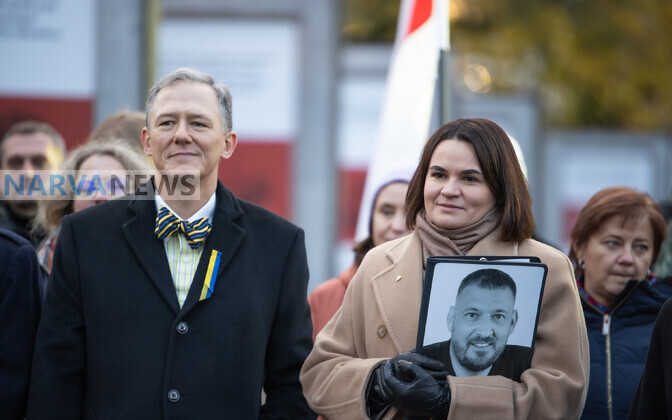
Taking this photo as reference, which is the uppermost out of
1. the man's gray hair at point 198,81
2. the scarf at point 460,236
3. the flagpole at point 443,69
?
the flagpole at point 443,69

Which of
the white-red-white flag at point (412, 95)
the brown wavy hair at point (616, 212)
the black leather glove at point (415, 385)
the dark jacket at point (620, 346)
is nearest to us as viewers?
the black leather glove at point (415, 385)

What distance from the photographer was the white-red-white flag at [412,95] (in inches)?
231

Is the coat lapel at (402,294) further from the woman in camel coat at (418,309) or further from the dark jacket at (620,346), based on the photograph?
the dark jacket at (620,346)

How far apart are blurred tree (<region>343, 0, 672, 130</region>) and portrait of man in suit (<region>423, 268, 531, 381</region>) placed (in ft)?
53.3

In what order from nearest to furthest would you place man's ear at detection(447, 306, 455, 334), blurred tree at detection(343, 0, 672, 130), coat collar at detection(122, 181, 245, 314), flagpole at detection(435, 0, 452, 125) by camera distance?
man's ear at detection(447, 306, 455, 334) → coat collar at detection(122, 181, 245, 314) → flagpole at detection(435, 0, 452, 125) → blurred tree at detection(343, 0, 672, 130)

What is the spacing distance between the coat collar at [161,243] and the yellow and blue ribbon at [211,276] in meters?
0.01

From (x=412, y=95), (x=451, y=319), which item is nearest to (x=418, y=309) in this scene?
(x=451, y=319)

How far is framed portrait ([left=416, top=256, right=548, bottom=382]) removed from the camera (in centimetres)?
334

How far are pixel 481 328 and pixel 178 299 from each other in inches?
43.3

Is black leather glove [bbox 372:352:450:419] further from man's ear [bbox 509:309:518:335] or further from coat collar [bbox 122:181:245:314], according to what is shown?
coat collar [bbox 122:181:245:314]

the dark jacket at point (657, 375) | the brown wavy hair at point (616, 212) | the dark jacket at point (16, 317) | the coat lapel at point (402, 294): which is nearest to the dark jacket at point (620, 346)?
the brown wavy hair at point (616, 212)

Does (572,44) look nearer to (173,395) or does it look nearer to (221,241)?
(221,241)

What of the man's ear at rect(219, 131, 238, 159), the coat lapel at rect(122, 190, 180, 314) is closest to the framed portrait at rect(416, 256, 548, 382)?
Result: the coat lapel at rect(122, 190, 180, 314)

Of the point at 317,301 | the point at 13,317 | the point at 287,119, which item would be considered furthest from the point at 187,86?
the point at 287,119
